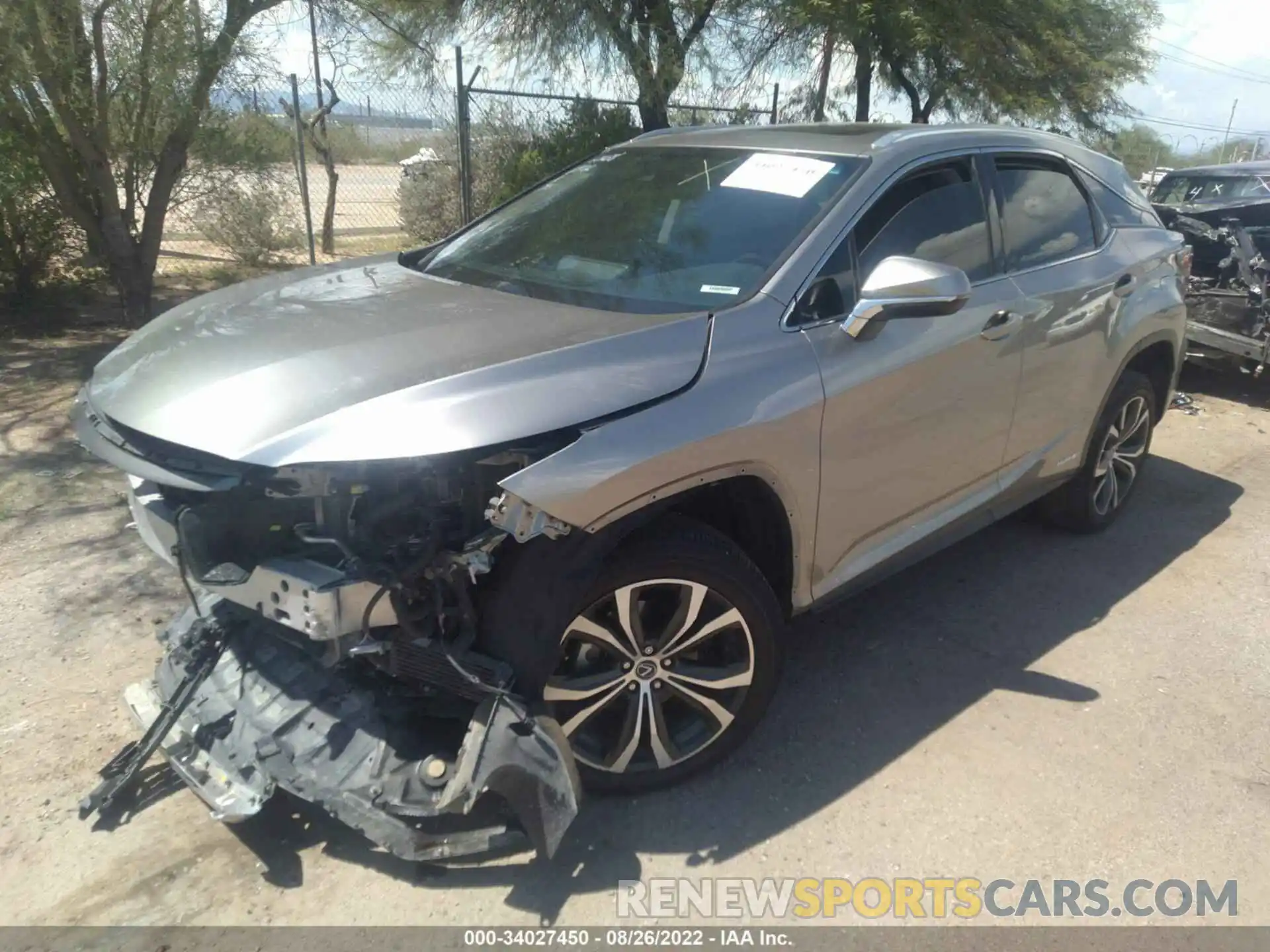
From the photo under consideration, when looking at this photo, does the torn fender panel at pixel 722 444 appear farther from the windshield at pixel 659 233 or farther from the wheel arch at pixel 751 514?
the windshield at pixel 659 233

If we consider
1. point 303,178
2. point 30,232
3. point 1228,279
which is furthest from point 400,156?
point 1228,279

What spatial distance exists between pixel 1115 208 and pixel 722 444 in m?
2.99

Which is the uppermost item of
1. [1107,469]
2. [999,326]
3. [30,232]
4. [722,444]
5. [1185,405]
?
[999,326]

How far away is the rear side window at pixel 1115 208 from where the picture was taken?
14.7ft

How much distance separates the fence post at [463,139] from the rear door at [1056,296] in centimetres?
639

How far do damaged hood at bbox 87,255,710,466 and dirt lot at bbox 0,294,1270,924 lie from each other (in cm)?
111

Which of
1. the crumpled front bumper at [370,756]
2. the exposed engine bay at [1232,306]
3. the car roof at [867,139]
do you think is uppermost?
the car roof at [867,139]

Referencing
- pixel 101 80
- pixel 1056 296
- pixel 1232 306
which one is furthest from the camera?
pixel 1232 306

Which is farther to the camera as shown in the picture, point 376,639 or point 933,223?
point 933,223

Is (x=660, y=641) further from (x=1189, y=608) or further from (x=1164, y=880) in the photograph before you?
(x=1189, y=608)

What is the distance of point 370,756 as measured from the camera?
2.55 meters

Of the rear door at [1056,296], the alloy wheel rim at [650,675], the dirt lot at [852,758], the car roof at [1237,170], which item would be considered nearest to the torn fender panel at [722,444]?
the alloy wheel rim at [650,675]

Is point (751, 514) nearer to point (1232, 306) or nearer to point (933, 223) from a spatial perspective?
point (933, 223)

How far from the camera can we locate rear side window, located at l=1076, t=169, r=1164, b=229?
14.7 feet
